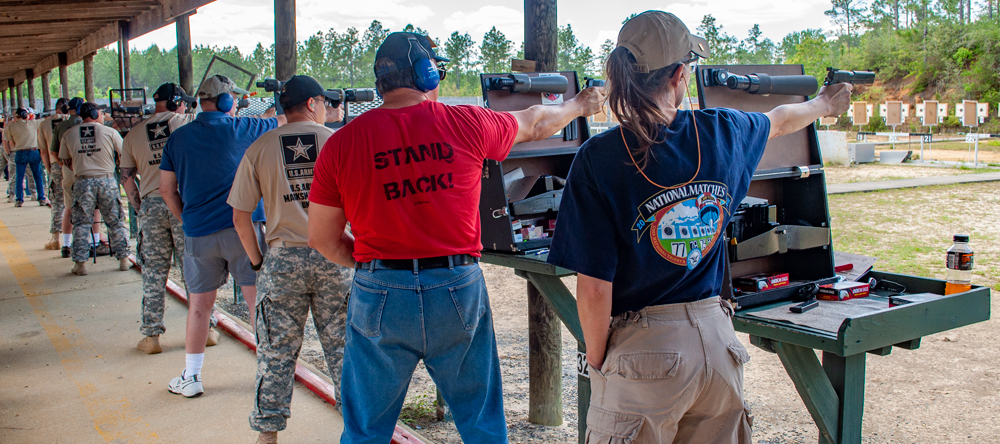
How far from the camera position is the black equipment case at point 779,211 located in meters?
2.61

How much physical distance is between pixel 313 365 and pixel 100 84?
125704mm

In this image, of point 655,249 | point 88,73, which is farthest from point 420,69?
point 88,73

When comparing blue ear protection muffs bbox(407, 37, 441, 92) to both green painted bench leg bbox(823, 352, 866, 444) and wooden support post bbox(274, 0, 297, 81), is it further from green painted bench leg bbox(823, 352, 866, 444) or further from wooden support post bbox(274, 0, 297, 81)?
wooden support post bbox(274, 0, 297, 81)

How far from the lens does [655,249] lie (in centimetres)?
169

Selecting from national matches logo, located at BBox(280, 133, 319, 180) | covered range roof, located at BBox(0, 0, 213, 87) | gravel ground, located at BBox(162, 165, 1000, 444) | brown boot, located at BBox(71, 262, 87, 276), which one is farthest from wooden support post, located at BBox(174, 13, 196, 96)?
national matches logo, located at BBox(280, 133, 319, 180)

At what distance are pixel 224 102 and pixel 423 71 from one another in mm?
2059

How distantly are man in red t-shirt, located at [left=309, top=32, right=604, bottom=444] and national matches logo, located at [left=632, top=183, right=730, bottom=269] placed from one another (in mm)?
760

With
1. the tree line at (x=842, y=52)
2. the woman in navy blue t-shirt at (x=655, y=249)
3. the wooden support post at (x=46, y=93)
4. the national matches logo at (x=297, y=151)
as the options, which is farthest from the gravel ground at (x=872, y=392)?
the tree line at (x=842, y=52)

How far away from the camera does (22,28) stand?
9.86 metres

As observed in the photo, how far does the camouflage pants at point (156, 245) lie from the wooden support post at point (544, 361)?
8.81ft

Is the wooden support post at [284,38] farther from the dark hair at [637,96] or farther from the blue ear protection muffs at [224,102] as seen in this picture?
the dark hair at [637,96]

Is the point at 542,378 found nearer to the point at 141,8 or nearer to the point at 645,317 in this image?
the point at 645,317

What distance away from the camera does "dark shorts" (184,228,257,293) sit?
400 centimetres

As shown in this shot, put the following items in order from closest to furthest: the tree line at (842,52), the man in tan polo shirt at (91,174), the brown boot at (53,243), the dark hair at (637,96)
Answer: the dark hair at (637,96) < the man in tan polo shirt at (91,174) < the brown boot at (53,243) < the tree line at (842,52)
